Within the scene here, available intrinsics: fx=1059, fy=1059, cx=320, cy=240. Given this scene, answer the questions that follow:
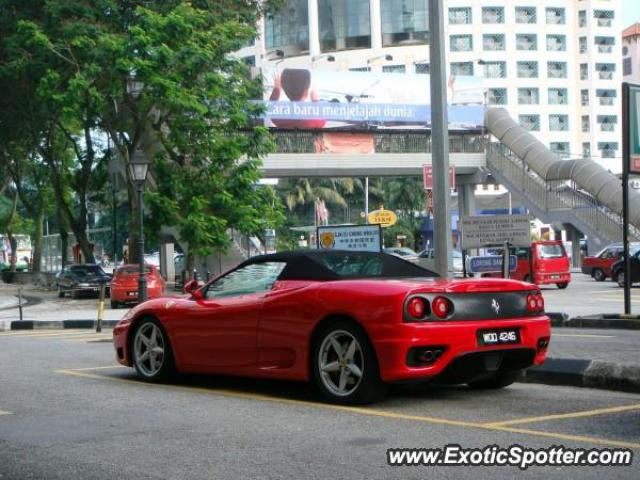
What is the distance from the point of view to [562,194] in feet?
158

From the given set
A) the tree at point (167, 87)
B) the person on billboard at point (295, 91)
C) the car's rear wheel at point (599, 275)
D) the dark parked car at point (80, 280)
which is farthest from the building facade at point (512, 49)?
the tree at point (167, 87)

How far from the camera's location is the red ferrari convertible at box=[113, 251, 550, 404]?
802cm

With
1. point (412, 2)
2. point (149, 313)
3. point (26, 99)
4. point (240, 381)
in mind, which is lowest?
point (240, 381)

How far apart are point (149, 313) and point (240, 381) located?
110 centimetres

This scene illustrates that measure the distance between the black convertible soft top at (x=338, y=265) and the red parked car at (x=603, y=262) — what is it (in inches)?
1173

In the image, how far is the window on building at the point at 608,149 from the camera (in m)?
99.6

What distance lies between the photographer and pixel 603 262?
39.6 metres

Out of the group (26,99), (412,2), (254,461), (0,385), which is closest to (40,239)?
(26,99)

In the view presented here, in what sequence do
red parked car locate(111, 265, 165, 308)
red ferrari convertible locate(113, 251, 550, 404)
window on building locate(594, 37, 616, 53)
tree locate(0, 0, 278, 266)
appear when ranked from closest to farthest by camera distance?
red ferrari convertible locate(113, 251, 550, 404) → red parked car locate(111, 265, 165, 308) → tree locate(0, 0, 278, 266) → window on building locate(594, 37, 616, 53)

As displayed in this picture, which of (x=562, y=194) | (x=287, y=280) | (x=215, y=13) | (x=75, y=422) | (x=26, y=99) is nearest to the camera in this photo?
(x=75, y=422)

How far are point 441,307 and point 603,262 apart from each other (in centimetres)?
3291

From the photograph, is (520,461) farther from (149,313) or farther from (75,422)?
(149,313)

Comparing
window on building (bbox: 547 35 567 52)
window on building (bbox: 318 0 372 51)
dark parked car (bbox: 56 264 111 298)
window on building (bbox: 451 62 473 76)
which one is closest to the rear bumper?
dark parked car (bbox: 56 264 111 298)

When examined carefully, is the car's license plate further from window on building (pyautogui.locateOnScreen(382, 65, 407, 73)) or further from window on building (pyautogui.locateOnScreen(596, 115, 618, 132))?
window on building (pyautogui.locateOnScreen(596, 115, 618, 132))
